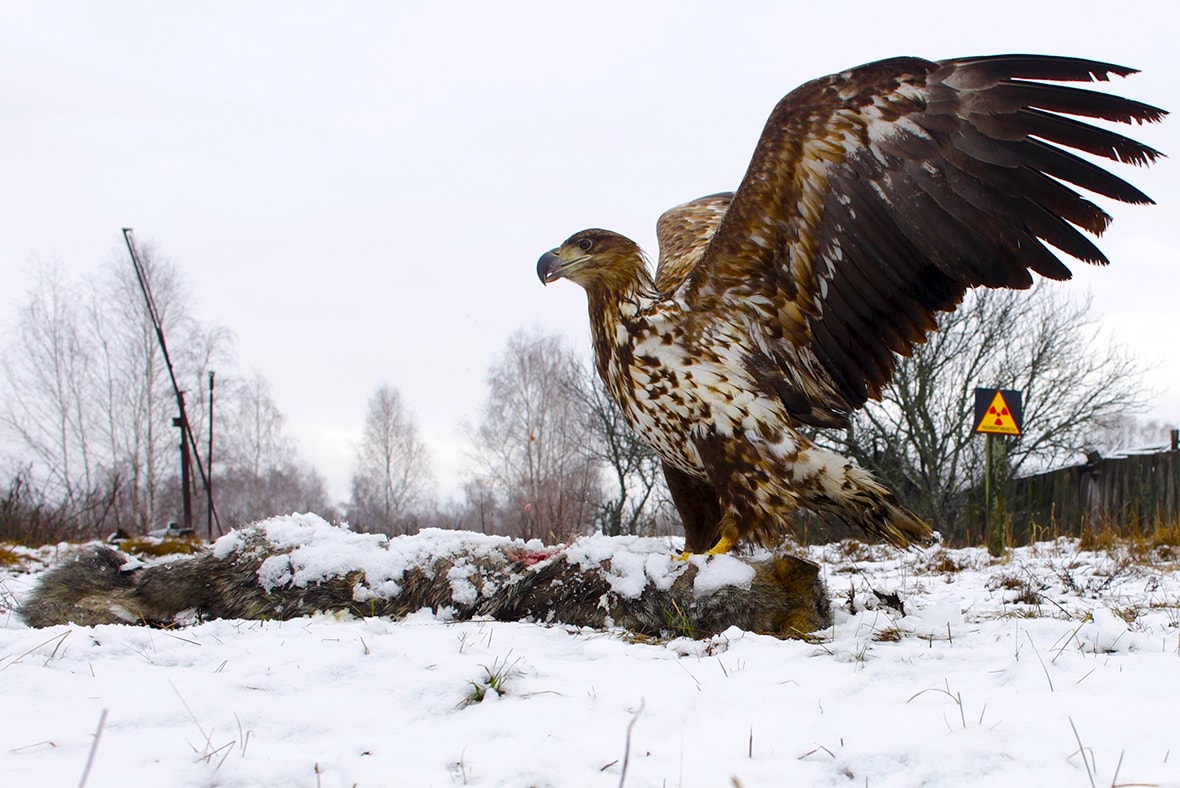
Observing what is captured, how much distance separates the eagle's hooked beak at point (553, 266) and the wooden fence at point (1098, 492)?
11.1 metres

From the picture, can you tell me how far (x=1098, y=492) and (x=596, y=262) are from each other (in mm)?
17550

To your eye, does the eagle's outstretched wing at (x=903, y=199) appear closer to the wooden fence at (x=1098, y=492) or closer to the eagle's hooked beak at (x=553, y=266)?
the eagle's hooked beak at (x=553, y=266)

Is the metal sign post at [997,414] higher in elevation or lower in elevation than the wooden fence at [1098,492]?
higher

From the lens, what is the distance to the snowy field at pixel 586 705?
1624mm

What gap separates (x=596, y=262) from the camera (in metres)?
4.16

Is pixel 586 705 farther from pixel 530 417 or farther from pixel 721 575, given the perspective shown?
pixel 530 417

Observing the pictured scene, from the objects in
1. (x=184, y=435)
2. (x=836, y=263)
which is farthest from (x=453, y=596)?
(x=184, y=435)

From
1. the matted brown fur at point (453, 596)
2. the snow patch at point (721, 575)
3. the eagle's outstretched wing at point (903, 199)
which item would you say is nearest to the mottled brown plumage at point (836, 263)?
the eagle's outstretched wing at point (903, 199)

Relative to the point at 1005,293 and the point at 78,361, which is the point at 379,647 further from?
the point at 78,361

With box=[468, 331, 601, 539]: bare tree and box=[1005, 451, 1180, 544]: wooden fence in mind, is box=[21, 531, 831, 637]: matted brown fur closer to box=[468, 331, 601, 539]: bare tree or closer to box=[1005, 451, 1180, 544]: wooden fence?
box=[1005, 451, 1180, 544]: wooden fence

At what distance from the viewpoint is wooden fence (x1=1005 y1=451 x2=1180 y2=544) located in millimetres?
15031

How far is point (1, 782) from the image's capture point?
4.79 ft

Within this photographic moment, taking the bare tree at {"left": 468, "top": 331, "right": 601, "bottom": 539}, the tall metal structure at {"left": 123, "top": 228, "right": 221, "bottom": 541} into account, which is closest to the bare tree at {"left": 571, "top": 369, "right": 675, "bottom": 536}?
the bare tree at {"left": 468, "top": 331, "right": 601, "bottom": 539}

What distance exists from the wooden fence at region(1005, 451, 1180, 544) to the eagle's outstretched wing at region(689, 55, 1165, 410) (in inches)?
419
